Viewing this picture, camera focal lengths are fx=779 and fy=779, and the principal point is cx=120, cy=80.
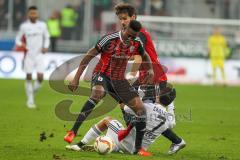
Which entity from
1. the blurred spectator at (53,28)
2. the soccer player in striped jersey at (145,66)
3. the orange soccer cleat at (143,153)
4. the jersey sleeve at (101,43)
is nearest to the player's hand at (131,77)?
the soccer player in striped jersey at (145,66)

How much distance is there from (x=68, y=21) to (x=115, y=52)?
77.1ft

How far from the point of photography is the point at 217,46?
32.5 meters

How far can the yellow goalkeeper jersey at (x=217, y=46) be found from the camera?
3206cm

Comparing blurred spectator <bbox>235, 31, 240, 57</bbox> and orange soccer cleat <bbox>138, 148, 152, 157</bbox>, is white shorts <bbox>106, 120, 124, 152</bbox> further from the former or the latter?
blurred spectator <bbox>235, 31, 240, 57</bbox>

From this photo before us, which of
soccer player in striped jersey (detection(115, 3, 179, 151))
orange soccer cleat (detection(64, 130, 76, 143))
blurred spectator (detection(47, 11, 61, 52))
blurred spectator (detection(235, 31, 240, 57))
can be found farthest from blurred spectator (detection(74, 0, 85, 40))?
orange soccer cleat (detection(64, 130, 76, 143))

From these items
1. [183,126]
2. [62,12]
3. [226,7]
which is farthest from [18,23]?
[183,126]

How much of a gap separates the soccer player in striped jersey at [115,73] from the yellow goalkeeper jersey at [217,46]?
20074 mm

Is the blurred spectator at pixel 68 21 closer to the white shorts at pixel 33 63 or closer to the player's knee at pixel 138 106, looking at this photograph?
the white shorts at pixel 33 63

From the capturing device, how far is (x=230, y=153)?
12562mm

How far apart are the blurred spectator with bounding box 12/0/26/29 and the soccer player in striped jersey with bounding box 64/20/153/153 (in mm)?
23079

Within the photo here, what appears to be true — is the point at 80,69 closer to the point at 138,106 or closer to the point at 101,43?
the point at 101,43

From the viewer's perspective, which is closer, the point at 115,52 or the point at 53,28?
the point at 115,52

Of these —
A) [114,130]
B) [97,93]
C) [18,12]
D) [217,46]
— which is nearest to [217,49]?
[217,46]

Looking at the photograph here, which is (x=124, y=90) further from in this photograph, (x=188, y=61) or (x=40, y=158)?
(x=188, y=61)
